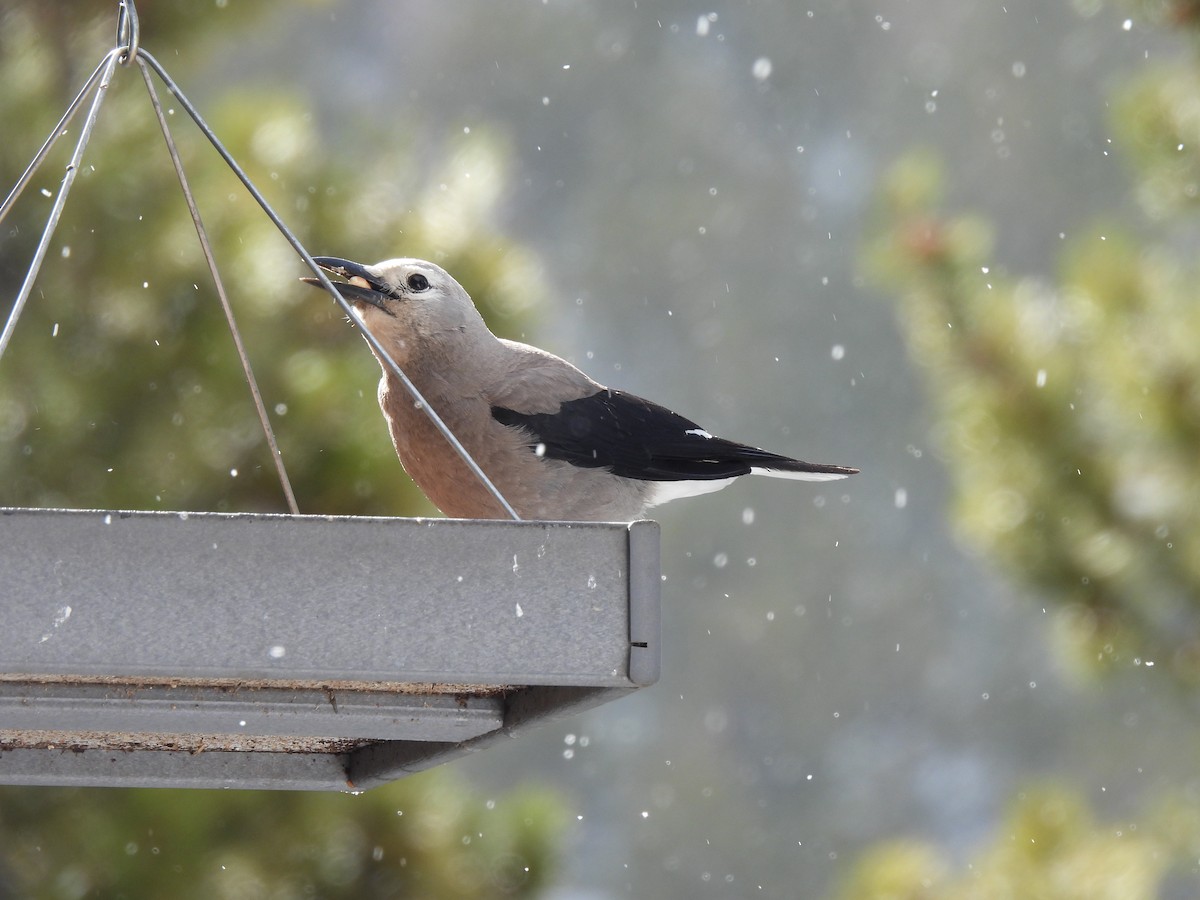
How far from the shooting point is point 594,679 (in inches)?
43.9

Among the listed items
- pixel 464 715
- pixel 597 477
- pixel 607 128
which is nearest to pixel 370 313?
pixel 597 477

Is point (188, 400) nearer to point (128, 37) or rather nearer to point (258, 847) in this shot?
point (258, 847)

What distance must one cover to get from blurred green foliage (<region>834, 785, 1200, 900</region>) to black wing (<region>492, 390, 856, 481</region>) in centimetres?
182

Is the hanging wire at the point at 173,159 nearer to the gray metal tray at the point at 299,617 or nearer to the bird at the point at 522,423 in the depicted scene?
the gray metal tray at the point at 299,617

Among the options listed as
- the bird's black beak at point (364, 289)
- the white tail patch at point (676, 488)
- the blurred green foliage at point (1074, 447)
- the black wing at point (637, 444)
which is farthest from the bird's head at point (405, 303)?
the blurred green foliage at point (1074, 447)

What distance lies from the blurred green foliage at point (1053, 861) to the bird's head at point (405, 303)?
2.17m

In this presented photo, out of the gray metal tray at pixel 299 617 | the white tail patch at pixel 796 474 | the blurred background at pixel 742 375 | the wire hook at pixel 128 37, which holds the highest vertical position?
the wire hook at pixel 128 37

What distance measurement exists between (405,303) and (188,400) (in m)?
1.35

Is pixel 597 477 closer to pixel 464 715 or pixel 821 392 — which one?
pixel 464 715

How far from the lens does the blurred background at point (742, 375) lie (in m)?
3.19

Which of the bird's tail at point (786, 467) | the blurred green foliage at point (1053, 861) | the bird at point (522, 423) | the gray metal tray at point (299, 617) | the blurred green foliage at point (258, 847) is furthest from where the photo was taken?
the blurred green foliage at point (1053, 861)

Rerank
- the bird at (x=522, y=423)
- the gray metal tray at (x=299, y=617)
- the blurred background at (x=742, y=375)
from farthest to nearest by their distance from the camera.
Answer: the blurred background at (x=742, y=375)
the bird at (x=522, y=423)
the gray metal tray at (x=299, y=617)

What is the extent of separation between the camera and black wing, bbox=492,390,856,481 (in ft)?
6.45

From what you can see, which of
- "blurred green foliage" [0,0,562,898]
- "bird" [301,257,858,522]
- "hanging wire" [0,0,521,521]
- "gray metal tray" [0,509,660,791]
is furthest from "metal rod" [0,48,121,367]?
"blurred green foliage" [0,0,562,898]
